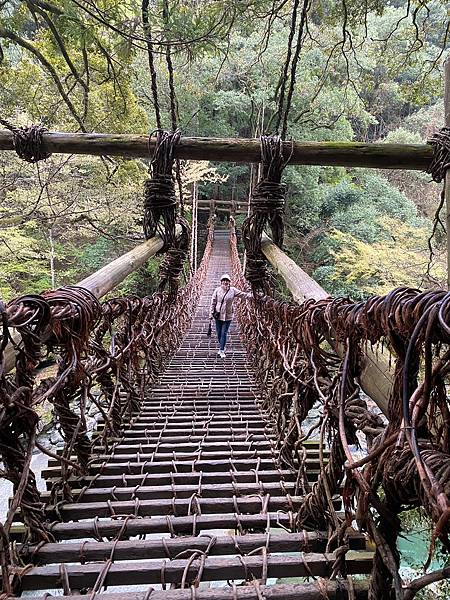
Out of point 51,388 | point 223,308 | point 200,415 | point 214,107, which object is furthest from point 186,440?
point 214,107

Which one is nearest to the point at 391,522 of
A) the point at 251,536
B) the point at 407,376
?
the point at 407,376

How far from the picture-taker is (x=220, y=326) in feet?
12.9

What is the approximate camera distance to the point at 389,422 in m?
0.70

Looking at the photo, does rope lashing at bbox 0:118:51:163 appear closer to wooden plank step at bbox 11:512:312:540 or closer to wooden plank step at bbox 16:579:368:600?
wooden plank step at bbox 11:512:312:540

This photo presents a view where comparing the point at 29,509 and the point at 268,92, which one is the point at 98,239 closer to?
the point at 268,92

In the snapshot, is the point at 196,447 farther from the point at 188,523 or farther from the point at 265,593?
the point at 265,593

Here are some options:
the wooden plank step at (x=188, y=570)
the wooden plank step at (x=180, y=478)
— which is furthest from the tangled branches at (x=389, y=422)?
the wooden plank step at (x=180, y=478)

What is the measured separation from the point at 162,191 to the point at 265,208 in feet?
1.69

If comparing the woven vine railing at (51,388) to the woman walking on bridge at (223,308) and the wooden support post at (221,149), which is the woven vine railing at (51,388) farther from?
the woman walking on bridge at (223,308)

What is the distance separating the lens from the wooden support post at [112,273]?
1535 millimetres

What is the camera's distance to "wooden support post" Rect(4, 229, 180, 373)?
1.53m

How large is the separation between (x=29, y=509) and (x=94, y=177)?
6.17 metres

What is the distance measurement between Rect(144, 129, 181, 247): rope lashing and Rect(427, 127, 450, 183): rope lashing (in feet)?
3.58

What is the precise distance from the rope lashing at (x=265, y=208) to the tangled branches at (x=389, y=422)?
1.09 m
